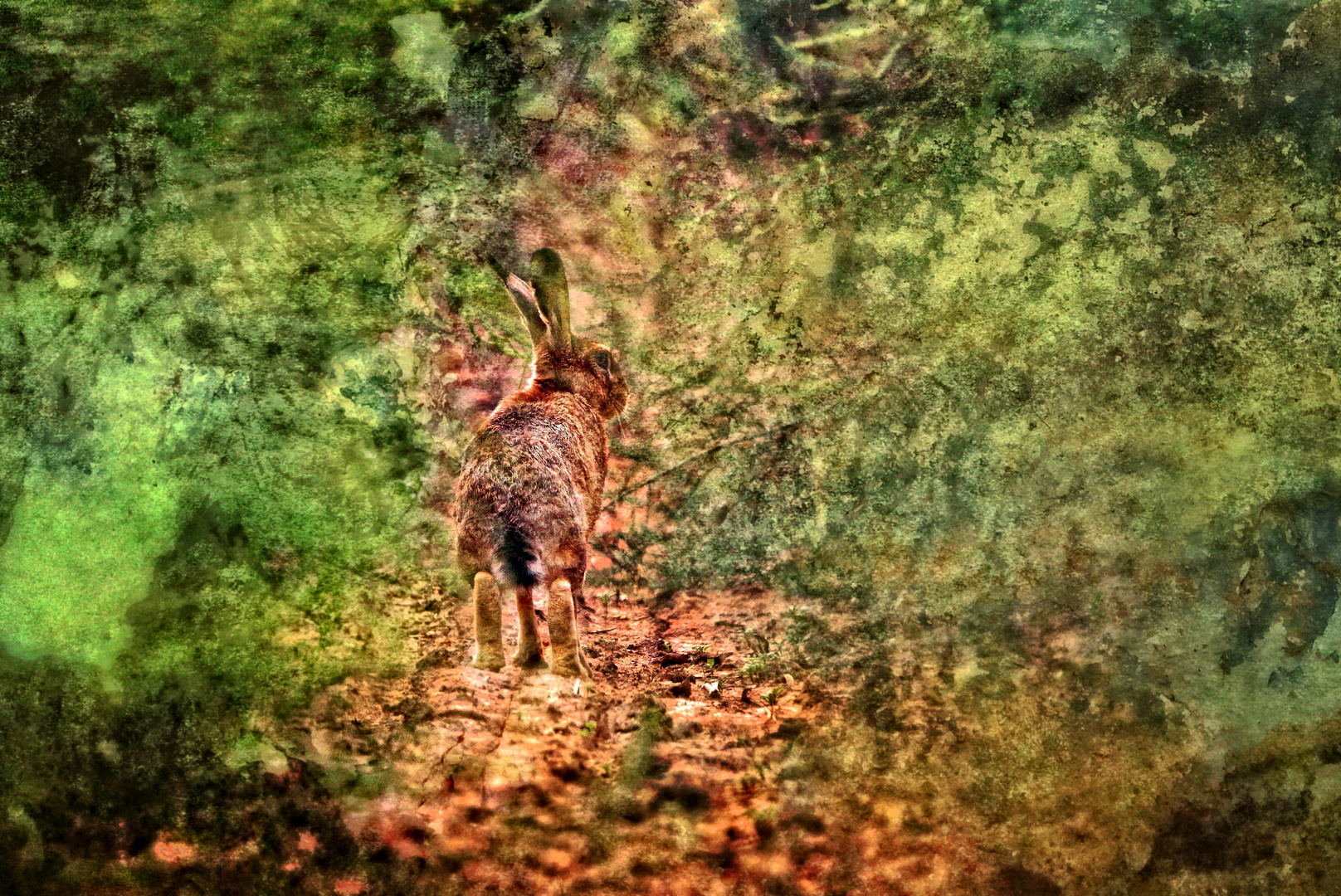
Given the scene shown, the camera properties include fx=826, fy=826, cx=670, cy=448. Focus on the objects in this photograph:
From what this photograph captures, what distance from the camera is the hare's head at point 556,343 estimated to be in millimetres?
2740

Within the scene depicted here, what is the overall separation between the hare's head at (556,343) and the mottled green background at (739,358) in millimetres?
218

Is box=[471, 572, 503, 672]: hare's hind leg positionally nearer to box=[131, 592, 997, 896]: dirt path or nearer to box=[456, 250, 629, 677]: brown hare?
box=[456, 250, 629, 677]: brown hare

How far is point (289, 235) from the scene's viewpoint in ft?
10.1

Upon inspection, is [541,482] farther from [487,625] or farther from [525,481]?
[487,625]

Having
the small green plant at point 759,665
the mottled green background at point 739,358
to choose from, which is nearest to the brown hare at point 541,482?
the mottled green background at point 739,358

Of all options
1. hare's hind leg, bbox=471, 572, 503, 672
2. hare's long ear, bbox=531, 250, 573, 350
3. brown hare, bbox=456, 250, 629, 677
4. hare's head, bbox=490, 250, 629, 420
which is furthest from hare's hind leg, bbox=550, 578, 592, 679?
hare's long ear, bbox=531, 250, 573, 350

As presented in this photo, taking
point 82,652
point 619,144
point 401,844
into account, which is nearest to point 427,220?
point 619,144

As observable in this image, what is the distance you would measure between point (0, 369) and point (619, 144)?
2.45 meters

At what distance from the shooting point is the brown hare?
217cm

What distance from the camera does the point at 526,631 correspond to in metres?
2.16

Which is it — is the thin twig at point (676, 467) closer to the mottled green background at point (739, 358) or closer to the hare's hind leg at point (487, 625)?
the mottled green background at point (739, 358)

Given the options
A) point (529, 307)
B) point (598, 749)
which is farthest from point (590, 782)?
point (529, 307)

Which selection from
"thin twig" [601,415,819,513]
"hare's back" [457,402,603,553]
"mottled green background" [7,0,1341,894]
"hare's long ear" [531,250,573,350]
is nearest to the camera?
"hare's back" [457,402,603,553]

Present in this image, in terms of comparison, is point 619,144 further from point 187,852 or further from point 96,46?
point 187,852
